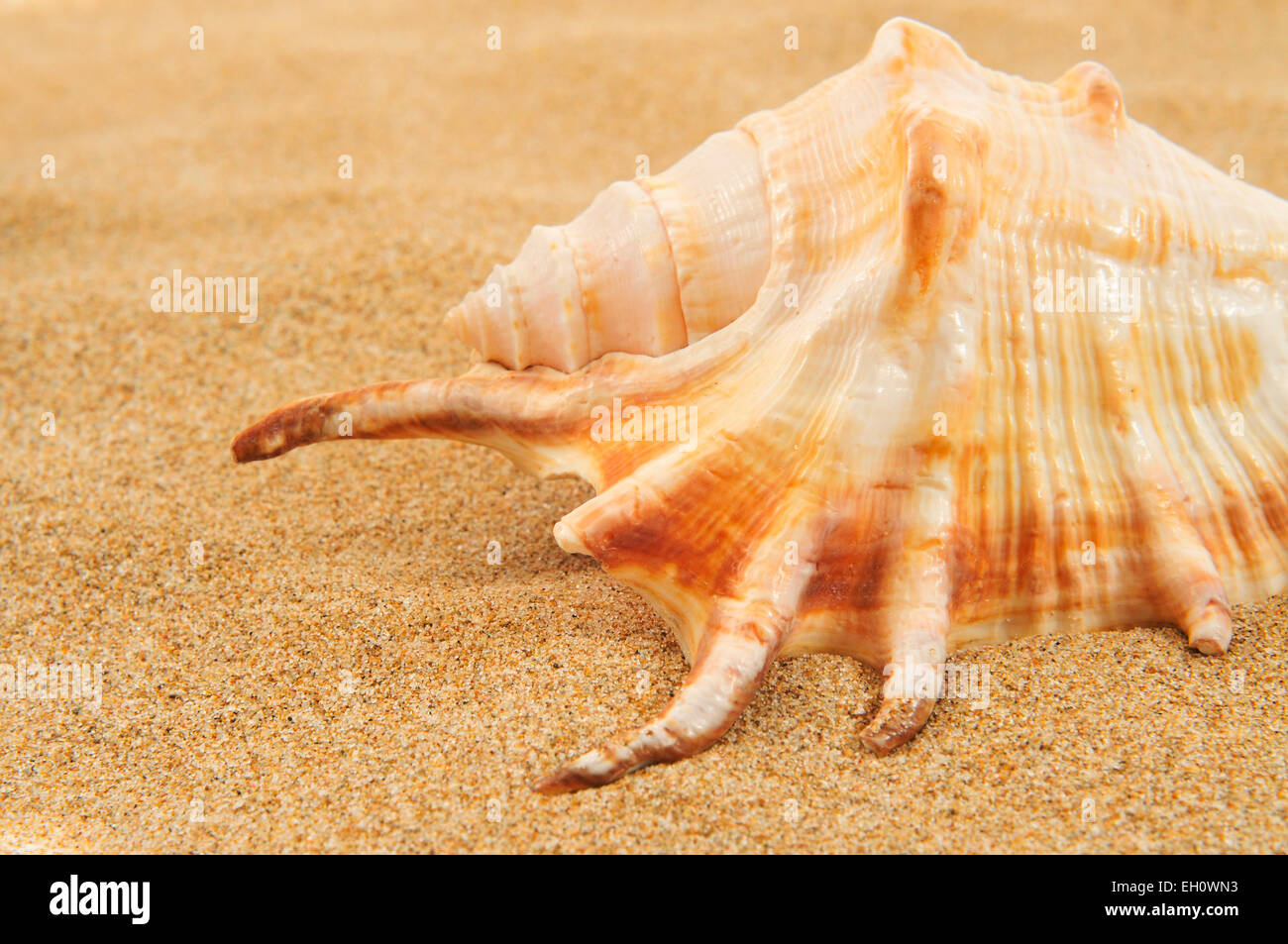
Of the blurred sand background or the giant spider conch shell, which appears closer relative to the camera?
the blurred sand background

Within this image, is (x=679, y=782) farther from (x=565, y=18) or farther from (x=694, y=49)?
(x=565, y=18)

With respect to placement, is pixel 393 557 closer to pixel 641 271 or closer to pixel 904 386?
pixel 641 271

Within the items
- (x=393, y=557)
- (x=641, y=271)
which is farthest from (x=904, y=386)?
(x=393, y=557)

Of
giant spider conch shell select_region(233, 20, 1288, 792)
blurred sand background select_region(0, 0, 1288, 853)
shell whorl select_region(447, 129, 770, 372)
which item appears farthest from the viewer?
shell whorl select_region(447, 129, 770, 372)

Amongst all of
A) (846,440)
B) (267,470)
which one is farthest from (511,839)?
(267,470)

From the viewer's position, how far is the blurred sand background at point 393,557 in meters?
1.83

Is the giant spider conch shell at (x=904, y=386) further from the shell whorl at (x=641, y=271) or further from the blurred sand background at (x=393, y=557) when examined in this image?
the blurred sand background at (x=393, y=557)

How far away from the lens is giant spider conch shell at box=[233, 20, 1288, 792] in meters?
1.99

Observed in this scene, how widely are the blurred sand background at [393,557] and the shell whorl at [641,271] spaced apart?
56 centimetres

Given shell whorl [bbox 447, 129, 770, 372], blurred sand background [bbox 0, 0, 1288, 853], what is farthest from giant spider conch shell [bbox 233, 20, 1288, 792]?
blurred sand background [bbox 0, 0, 1288, 853]

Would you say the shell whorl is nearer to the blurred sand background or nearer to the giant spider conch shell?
the giant spider conch shell

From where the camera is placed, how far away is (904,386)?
198 cm

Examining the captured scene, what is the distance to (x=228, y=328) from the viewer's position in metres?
3.44

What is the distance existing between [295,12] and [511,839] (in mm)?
5508
